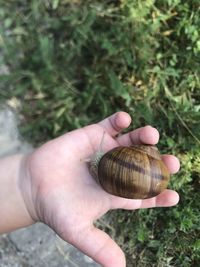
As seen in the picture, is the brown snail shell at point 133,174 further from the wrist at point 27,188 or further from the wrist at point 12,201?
the wrist at point 12,201

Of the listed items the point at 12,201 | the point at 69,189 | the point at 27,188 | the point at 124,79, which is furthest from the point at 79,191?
the point at 124,79

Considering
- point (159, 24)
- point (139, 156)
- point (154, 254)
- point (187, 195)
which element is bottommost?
point (154, 254)

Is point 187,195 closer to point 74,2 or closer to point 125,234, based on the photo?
point 125,234

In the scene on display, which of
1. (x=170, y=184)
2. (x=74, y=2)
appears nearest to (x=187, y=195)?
(x=170, y=184)

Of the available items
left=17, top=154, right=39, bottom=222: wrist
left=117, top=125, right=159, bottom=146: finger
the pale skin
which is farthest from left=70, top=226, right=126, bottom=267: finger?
left=117, top=125, right=159, bottom=146: finger

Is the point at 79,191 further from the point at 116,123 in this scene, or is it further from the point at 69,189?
the point at 116,123

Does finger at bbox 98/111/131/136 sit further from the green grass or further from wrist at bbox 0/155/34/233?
wrist at bbox 0/155/34/233

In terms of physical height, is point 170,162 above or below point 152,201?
above
